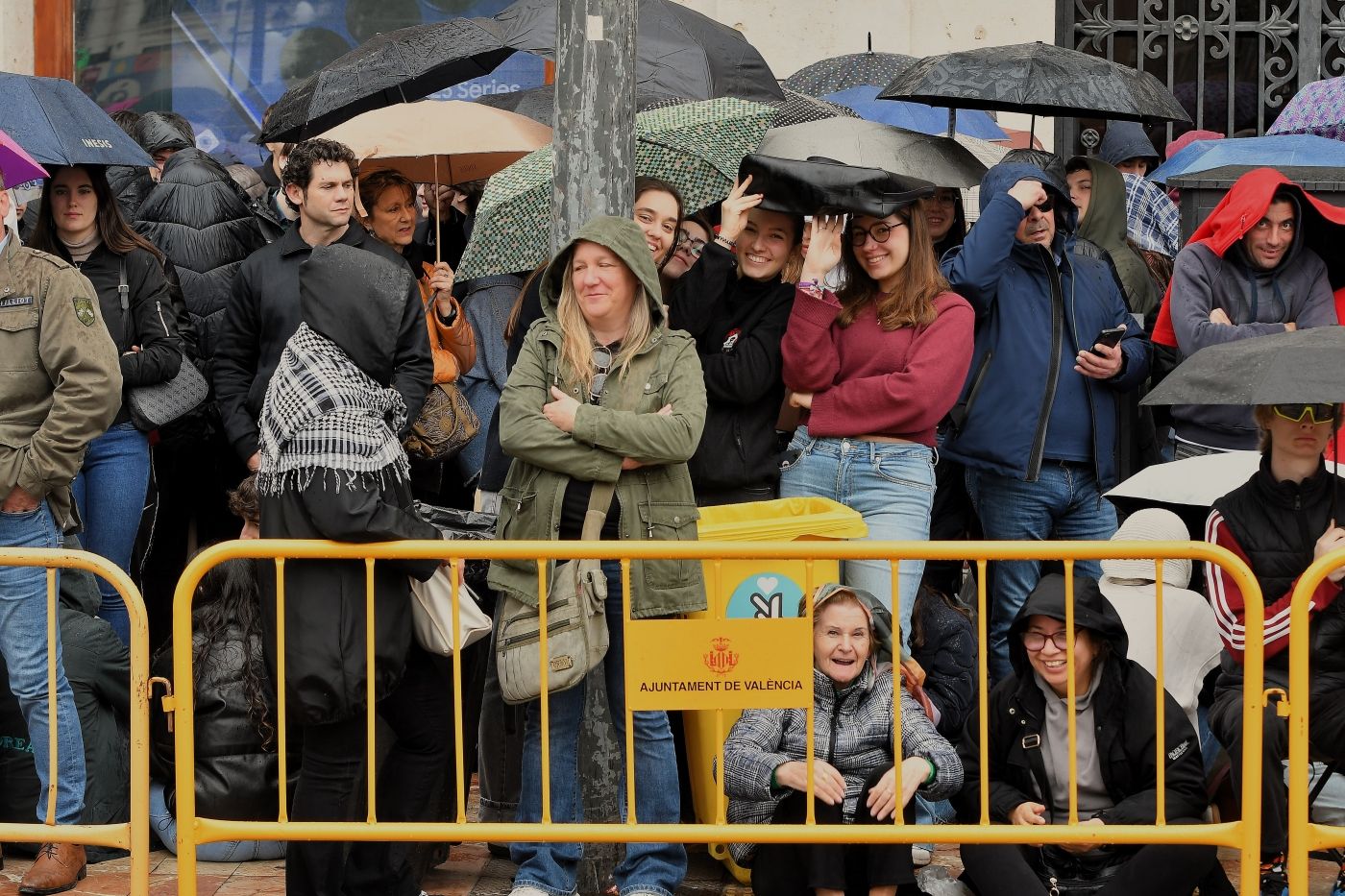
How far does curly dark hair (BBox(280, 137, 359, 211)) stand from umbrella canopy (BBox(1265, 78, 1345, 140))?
15.2ft

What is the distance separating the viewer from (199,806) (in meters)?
6.27

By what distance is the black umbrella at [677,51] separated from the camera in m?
8.38

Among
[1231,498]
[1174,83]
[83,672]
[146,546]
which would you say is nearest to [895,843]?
[1231,498]

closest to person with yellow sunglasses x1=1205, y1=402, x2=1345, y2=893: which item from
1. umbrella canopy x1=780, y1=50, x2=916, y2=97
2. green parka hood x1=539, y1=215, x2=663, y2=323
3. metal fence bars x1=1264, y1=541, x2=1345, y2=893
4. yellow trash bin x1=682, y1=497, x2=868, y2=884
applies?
metal fence bars x1=1264, y1=541, x2=1345, y2=893

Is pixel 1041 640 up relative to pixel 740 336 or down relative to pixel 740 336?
down

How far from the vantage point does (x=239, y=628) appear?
20.7ft

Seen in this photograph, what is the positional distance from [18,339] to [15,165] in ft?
2.11

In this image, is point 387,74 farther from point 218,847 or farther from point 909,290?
point 218,847

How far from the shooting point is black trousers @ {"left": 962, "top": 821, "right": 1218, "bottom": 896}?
543cm

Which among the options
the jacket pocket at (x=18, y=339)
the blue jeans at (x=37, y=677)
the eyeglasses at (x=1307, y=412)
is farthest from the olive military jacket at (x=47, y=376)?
the eyeglasses at (x=1307, y=412)

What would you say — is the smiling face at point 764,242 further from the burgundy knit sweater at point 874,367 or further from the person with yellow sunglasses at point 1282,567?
the person with yellow sunglasses at point 1282,567

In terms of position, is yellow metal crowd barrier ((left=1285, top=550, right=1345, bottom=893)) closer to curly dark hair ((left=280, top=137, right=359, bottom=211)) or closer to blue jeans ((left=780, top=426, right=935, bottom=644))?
blue jeans ((left=780, top=426, right=935, bottom=644))

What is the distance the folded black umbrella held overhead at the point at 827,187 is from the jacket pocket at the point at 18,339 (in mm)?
2355

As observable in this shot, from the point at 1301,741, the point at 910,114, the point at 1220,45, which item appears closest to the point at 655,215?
the point at 1301,741
